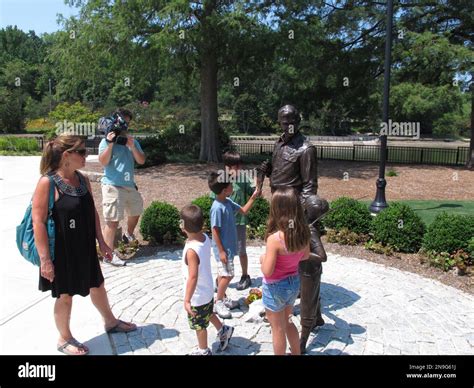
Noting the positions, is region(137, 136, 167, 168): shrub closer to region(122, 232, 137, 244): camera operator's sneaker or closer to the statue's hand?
region(122, 232, 137, 244): camera operator's sneaker

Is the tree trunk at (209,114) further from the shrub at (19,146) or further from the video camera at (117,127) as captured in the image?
the video camera at (117,127)

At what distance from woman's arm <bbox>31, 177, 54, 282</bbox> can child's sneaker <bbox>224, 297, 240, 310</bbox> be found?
5.92ft

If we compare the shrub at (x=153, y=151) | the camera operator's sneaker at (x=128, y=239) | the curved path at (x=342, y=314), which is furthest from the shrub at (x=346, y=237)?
the shrub at (x=153, y=151)

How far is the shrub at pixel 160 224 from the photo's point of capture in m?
6.64

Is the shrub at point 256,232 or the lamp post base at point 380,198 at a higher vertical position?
the lamp post base at point 380,198

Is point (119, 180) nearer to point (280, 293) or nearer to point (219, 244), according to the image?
point (219, 244)

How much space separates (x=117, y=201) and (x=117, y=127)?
1005mm

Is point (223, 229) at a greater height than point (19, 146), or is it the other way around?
point (19, 146)

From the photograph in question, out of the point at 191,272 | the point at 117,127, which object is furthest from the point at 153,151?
the point at 191,272

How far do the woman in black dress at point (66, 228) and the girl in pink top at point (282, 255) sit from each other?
1415mm

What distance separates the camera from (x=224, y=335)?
11.9 ft

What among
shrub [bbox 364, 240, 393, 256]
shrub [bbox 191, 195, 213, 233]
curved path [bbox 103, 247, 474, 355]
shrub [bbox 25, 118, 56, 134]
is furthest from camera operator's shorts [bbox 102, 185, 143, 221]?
shrub [bbox 25, 118, 56, 134]
